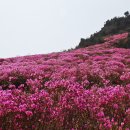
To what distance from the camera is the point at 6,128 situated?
741 centimetres

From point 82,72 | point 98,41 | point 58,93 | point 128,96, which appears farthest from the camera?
point 98,41

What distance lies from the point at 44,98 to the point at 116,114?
1.73 metres

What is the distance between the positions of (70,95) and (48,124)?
1508 millimetres

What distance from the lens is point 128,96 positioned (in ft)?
31.7

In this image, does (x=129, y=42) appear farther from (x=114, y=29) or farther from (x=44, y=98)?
(x=44, y=98)

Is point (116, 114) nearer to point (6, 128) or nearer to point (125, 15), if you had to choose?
point (6, 128)

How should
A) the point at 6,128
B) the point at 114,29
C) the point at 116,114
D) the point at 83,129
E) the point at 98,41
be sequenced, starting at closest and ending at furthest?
1. the point at 6,128
2. the point at 83,129
3. the point at 116,114
4. the point at 98,41
5. the point at 114,29

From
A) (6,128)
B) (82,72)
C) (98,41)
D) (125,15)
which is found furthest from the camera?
(125,15)

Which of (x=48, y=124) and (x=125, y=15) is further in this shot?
(x=125, y=15)

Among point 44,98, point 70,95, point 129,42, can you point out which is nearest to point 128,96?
point 70,95

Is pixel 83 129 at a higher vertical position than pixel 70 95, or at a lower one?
lower

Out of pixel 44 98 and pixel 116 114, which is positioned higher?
pixel 44 98

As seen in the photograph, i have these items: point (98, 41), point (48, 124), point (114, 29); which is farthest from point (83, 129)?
point (114, 29)

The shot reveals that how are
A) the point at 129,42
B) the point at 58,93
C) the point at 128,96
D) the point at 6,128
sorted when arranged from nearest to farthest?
the point at 6,128 < the point at 128,96 < the point at 58,93 < the point at 129,42
